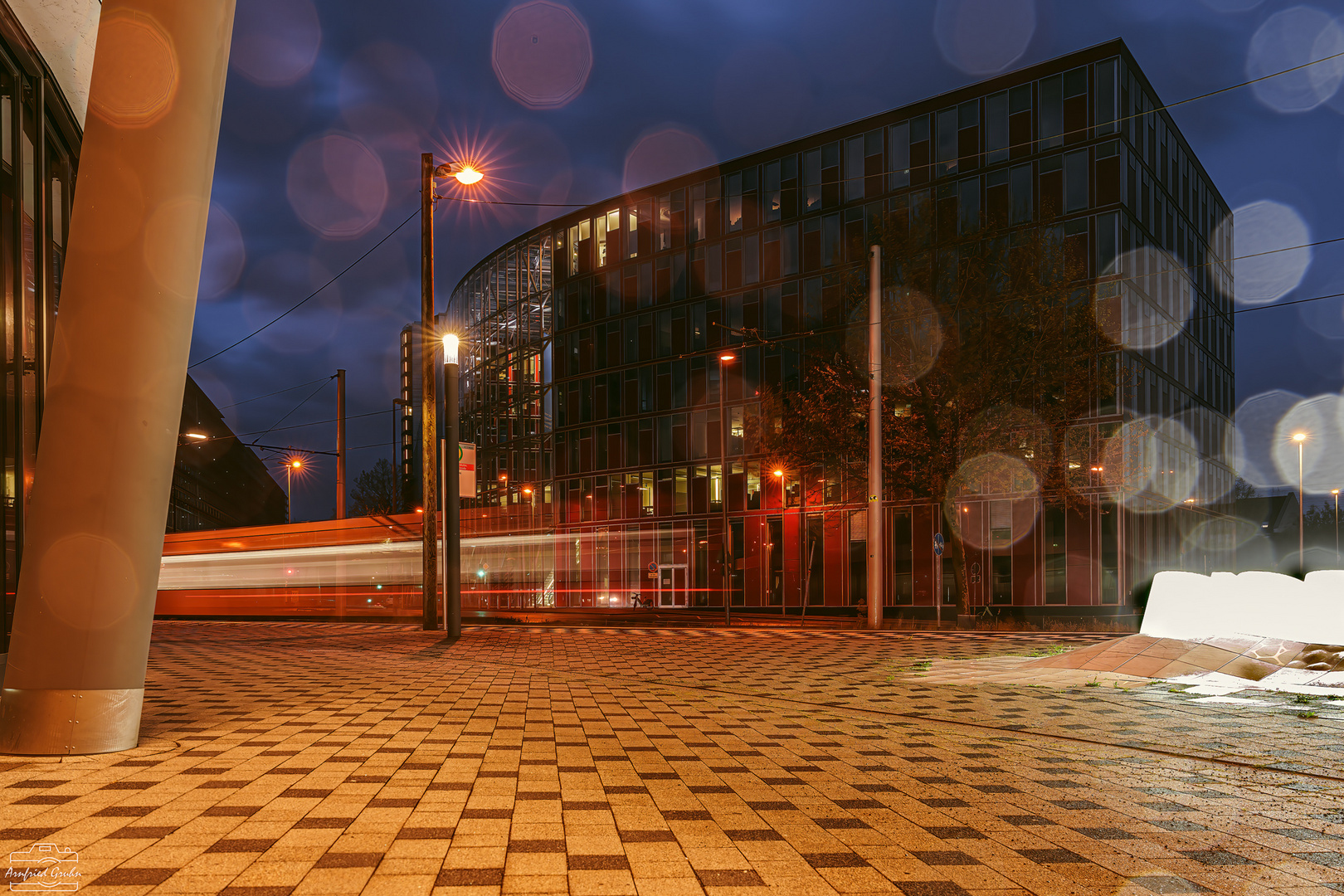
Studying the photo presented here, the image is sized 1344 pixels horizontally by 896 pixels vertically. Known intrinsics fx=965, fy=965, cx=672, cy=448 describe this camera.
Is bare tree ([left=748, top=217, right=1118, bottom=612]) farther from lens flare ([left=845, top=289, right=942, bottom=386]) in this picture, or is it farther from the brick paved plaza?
the brick paved plaza

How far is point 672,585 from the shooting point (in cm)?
4703

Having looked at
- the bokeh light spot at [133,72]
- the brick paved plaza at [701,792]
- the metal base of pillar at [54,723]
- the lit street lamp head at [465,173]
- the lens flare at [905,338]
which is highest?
the lit street lamp head at [465,173]

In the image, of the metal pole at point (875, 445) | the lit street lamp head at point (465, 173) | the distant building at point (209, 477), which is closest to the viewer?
the lit street lamp head at point (465, 173)

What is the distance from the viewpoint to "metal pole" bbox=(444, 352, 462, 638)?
65.7 ft

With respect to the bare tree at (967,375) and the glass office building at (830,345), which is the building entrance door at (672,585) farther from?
the bare tree at (967,375)

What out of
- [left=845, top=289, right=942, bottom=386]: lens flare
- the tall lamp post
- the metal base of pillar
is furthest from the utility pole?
the metal base of pillar

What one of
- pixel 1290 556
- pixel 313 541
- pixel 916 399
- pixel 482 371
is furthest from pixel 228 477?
pixel 1290 556

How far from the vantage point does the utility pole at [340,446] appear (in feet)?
118

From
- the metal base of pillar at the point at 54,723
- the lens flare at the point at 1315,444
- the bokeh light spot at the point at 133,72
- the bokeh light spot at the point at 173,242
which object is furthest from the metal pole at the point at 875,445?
the lens flare at the point at 1315,444

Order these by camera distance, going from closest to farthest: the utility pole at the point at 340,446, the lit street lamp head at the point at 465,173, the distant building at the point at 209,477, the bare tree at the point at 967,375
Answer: the lit street lamp head at the point at 465,173 → the bare tree at the point at 967,375 → the utility pole at the point at 340,446 → the distant building at the point at 209,477

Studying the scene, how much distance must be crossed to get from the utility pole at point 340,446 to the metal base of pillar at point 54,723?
1128 inches

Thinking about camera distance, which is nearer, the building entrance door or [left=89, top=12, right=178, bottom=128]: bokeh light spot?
[left=89, top=12, right=178, bottom=128]: bokeh light spot

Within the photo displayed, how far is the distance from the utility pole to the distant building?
13.7 ft

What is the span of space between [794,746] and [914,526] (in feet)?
110
